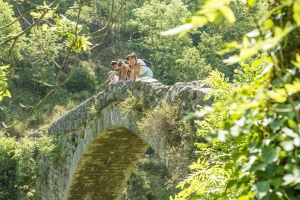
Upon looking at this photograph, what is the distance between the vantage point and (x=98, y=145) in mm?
8945

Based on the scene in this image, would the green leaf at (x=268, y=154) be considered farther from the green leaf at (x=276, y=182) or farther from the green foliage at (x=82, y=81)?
the green foliage at (x=82, y=81)

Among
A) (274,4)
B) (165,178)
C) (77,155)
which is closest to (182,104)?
(274,4)

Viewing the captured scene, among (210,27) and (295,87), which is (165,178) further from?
(295,87)

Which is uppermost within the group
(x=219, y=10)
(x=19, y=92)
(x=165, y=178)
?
(x=19, y=92)

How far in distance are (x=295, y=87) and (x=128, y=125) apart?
6.18 m

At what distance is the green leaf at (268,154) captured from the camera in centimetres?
108

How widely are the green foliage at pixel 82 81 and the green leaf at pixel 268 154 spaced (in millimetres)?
21897

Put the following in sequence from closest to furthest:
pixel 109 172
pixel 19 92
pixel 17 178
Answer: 1. pixel 109 172
2. pixel 17 178
3. pixel 19 92

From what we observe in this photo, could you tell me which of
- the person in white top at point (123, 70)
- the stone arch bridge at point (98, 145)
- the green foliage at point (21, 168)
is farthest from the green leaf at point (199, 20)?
the green foliage at point (21, 168)

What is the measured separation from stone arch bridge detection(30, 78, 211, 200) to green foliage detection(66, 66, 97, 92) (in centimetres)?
1195

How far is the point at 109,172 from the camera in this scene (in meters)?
9.95

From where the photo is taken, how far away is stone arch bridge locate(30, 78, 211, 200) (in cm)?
709

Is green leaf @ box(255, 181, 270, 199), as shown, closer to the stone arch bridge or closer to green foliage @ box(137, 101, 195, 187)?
green foliage @ box(137, 101, 195, 187)

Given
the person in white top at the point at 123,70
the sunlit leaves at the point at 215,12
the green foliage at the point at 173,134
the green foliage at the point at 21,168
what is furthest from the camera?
the green foliage at the point at 21,168
